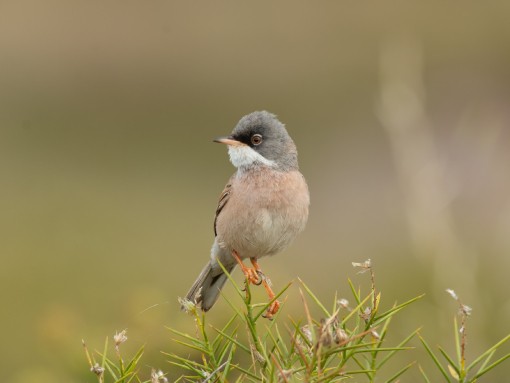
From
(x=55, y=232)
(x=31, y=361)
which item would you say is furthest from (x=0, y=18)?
(x=31, y=361)

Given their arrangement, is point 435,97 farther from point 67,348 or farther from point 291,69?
point 67,348

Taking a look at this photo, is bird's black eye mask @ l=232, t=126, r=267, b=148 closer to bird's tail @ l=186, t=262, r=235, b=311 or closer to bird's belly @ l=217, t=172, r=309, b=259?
bird's belly @ l=217, t=172, r=309, b=259

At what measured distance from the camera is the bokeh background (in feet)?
34.8

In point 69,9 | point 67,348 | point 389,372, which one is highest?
point 69,9

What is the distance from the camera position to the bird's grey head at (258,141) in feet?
17.9

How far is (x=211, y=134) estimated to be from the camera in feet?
58.5

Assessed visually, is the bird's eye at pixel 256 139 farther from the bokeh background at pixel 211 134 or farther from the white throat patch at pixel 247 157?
the bokeh background at pixel 211 134

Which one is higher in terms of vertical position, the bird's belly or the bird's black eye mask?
the bird's black eye mask

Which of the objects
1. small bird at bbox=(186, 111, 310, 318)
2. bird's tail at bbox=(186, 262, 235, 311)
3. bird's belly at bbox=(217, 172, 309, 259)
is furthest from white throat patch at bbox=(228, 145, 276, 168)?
bird's tail at bbox=(186, 262, 235, 311)

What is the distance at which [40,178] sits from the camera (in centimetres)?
1686

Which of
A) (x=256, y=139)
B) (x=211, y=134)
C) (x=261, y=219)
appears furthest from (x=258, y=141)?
(x=211, y=134)

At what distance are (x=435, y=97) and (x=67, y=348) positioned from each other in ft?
44.8

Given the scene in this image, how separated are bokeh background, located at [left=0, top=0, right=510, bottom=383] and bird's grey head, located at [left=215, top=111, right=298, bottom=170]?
1274 mm

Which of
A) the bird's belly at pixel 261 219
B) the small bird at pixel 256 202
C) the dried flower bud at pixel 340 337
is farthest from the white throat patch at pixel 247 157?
the dried flower bud at pixel 340 337
